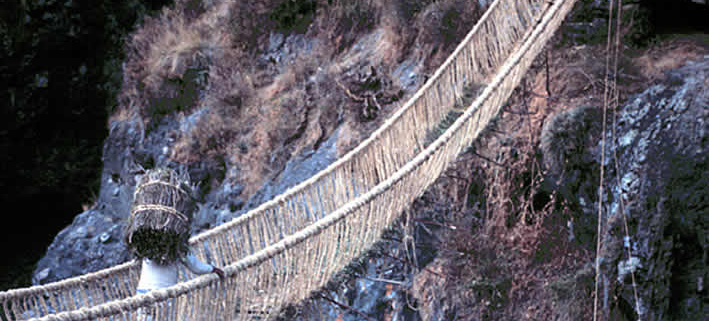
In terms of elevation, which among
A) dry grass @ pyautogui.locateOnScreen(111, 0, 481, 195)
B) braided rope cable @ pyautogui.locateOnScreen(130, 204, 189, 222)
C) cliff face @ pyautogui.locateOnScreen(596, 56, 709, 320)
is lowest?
cliff face @ pyautogui.locateOnScreen(596, 56, 709, 320)

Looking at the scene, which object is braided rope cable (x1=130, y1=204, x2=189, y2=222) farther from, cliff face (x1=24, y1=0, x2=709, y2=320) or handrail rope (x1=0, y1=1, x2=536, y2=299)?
cliff face (x1=24, y1=0, x2=709, y2=320)

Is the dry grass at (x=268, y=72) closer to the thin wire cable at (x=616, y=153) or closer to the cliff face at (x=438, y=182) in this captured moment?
the cliff face at (x=438, y=182)

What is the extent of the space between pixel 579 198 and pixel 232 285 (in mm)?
1965

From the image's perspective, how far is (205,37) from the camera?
6.96 metres

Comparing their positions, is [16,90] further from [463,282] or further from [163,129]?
[463,282]

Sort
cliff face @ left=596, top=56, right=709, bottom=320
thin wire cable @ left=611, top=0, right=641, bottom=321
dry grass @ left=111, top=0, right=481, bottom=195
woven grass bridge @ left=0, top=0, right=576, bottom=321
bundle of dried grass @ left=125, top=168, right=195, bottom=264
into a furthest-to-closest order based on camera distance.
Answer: dry grass @ left=111, top=0, right=481, bottom=195, thin wire cable @ left=611, top=0, right=641, bottom=321, cliff face @ left=596, top=56, right=709, bottom=320, woven grass bridge @ left=0, top=0, right=576, bottom=321, bundle of dried grass @ left=125, top=168, right=195, bottom=264

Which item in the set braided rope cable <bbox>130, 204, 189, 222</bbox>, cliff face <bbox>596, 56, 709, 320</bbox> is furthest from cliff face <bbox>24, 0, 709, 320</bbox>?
braided rope cable <bbox>130, 204, 189, 222</bbox>

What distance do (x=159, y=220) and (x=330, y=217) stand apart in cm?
76

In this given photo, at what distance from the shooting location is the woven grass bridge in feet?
8.07

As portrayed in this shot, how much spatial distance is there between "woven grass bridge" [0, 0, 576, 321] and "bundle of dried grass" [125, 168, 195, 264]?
0.51ft

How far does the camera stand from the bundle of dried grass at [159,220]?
2.31 m

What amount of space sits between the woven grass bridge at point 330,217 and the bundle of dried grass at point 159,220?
155mm

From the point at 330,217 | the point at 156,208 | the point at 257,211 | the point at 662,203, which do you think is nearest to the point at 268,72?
the point at 257,211

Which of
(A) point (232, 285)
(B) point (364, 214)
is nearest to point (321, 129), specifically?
(B) point (364, 214)
